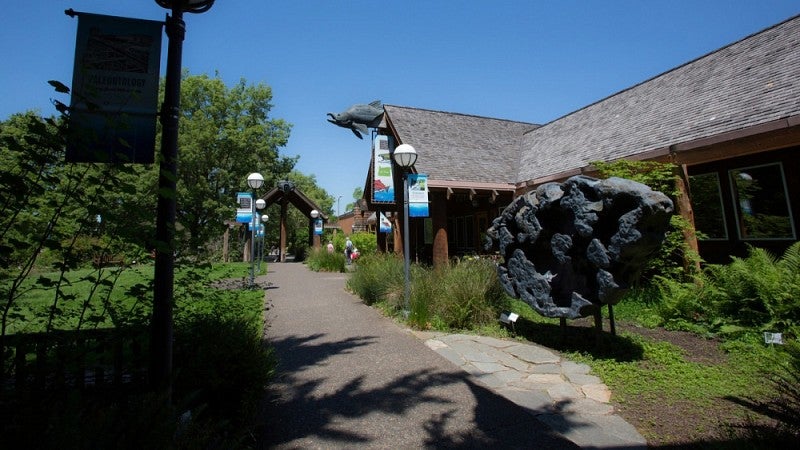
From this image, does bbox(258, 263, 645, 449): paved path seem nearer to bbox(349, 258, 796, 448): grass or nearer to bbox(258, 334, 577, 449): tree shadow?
bbox(258, 334, 577, 449): tree shadow

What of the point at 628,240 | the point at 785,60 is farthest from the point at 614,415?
the point at 785,60

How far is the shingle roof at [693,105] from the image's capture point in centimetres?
737

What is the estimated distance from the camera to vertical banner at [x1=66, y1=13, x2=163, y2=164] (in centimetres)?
222

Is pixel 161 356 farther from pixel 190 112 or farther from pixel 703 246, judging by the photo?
pixel 190 112

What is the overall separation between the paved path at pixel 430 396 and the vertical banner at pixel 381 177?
6.57 m

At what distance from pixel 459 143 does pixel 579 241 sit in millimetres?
9090

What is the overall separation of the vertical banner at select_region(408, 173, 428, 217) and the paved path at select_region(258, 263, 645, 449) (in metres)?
2.92

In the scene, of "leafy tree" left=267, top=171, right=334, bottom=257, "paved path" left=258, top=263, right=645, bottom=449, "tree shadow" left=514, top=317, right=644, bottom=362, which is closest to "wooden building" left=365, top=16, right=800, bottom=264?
"tree shadow" left=514, top=317, right=644, bottom=362

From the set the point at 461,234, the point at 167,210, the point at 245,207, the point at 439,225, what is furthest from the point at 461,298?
the point at 461,234

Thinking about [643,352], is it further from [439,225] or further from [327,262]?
[327,262]

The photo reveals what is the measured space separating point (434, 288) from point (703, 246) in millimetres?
7347

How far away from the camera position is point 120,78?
235cm

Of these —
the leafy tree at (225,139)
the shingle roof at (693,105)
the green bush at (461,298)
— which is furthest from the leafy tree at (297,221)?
the green bush at (461,298)

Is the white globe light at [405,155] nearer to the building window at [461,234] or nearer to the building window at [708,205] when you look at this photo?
the building window at [708,205]
